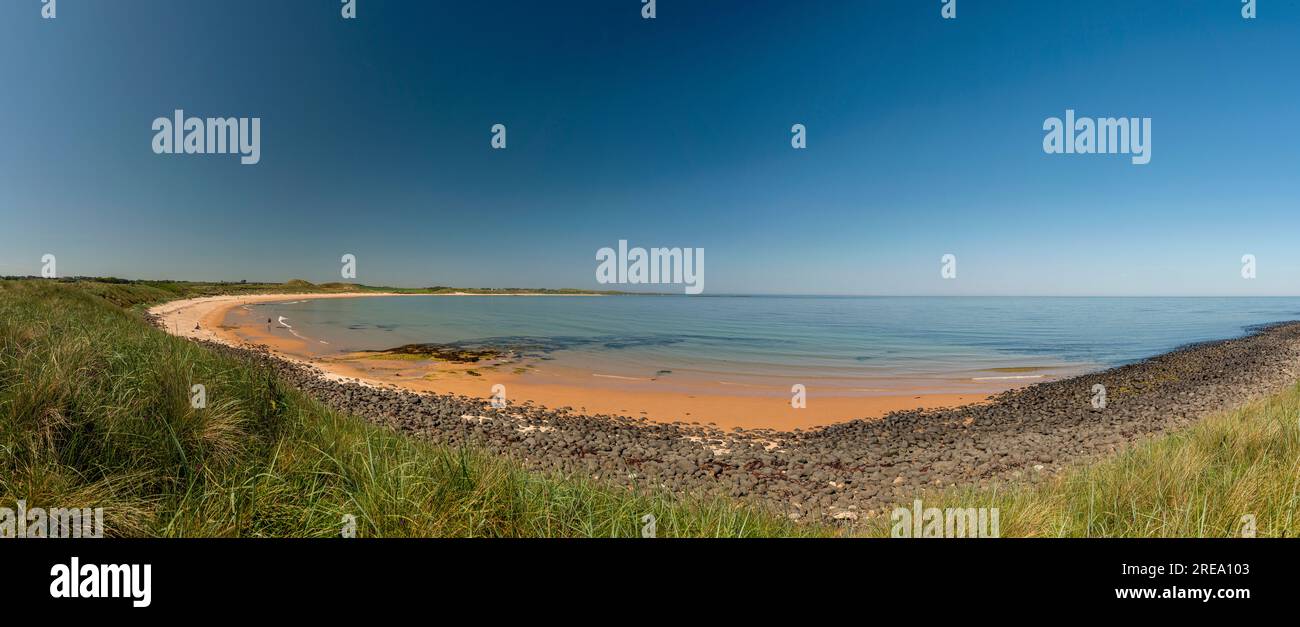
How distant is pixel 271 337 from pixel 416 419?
27218 millimetres

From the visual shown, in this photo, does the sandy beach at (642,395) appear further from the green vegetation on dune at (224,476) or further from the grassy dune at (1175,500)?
the green vegetation on dune at (224,476)

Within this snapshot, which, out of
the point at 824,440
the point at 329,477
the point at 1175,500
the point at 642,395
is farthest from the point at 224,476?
the point at 642,395

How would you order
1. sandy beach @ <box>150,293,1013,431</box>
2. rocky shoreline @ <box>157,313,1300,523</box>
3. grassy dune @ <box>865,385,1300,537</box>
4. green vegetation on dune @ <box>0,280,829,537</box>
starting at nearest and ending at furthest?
green vegetation on dune @ <box>0,280,829,537</box> < grassy dune @ <box>865,385,1300,537</box> < rocky shoreline @ <box>157,313,1300,523</box> < sandy beach @ <box>150,293,1013,431</box>

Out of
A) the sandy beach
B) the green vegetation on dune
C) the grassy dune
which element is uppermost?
the green vegetation on dune

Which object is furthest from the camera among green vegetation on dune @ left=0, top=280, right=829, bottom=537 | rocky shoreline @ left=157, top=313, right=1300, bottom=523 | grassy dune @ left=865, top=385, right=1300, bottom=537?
rocky shoreline @ left=157, top=313, right=1300, bottom=523

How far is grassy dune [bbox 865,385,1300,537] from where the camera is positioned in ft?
11.0

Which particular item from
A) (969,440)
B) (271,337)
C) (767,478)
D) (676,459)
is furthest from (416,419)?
(271,337)

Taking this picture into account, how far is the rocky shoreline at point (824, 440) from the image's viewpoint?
7.78 metres

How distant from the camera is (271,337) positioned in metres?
30.2

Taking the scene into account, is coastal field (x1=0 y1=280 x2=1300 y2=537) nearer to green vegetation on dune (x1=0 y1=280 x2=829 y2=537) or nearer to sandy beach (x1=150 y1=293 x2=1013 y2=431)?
green vegetation on dune (x1=0 y1=280 x2=829 y2=537)

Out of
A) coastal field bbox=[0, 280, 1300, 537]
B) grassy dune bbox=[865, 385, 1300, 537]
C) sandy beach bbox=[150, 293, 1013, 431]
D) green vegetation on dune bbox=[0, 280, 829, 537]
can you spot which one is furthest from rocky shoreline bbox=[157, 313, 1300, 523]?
grassy dune bbox=[865, 385, 1300, 537]

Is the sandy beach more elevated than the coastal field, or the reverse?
the coastal field

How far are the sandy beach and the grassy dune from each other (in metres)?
8.09
